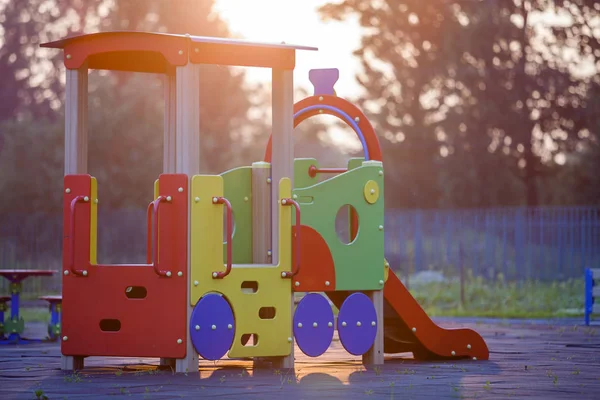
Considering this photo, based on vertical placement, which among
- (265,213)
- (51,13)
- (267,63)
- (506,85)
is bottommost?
(265,213)

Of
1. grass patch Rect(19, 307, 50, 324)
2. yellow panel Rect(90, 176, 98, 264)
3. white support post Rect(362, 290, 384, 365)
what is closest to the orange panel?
white support post Rect(362, 290, 384, 365)

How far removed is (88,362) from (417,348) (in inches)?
125

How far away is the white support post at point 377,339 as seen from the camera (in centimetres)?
962

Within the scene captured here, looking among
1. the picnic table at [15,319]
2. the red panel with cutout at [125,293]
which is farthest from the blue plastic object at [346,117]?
the picnic table at [15,319]

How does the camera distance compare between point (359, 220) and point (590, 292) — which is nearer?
point (359, 220)

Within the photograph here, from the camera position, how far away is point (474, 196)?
31.8 metres

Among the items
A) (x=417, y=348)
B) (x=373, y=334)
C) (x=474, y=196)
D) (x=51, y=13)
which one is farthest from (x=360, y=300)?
(x=51, y=13)

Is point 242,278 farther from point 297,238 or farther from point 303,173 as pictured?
point 303,173

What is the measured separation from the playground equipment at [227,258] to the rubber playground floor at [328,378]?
293 millimetres

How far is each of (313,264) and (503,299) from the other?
1096cm

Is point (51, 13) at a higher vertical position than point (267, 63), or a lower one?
higher

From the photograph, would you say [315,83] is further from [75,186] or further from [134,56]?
[75,186]

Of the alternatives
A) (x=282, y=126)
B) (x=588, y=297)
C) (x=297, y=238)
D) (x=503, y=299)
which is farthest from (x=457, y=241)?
(x=297, y=238)

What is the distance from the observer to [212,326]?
8625 mm
